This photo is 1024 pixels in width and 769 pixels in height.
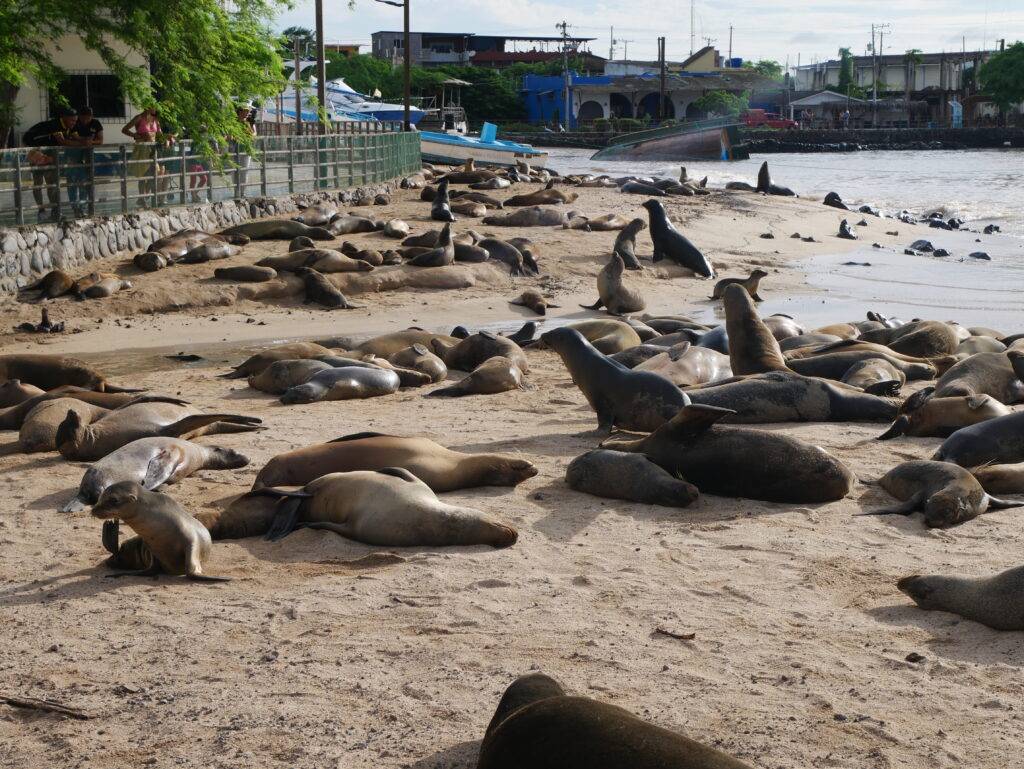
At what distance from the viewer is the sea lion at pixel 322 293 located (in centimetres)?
1405

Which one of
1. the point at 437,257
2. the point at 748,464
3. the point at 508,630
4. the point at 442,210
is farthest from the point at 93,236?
the point at 508,630

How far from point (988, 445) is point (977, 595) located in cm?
235

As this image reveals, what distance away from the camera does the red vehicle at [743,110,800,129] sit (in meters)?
99.6

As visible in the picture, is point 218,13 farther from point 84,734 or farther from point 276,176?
point 84,734

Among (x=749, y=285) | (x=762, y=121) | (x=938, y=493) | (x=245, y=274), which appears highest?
(x=762, y=121)

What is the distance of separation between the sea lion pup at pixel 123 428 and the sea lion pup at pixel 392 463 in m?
1.03

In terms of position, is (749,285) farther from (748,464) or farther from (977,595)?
(977,595)

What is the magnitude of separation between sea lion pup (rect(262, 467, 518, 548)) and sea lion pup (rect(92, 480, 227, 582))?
511mm

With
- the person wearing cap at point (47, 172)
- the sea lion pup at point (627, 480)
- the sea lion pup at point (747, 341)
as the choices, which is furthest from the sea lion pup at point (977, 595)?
the person wearing cap at point (47, 172)

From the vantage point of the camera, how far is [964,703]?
3.88m

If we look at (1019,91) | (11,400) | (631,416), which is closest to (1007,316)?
(631,416)

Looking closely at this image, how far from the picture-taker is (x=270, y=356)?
1006 centimetres

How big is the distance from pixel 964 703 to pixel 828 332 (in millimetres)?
8112

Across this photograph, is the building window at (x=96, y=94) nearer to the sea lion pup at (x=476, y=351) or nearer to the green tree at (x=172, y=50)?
the green tree at (x=172, y=50)
